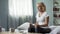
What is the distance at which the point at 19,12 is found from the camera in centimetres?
154

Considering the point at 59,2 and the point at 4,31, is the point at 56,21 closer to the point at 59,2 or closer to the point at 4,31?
the point at 59,2

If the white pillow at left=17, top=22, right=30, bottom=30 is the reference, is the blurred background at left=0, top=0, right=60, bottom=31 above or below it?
above

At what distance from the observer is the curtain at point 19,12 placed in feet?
5.01

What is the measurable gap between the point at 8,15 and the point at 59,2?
627 millimetres

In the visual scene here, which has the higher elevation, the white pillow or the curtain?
the curtain

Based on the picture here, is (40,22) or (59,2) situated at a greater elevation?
(59,2)

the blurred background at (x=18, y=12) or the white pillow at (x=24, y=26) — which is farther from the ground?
the blurred background at (x=18, y=12)

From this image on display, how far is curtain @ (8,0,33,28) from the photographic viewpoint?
60.1 inches

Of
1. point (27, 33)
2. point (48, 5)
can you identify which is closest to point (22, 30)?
point (27, 33)

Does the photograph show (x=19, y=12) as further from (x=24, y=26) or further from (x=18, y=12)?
(x=24, y=26)

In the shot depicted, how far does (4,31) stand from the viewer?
1.55m

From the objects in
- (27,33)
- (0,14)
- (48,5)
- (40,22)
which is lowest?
(27,33)

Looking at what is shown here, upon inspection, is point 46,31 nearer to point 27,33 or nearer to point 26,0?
point 27,33

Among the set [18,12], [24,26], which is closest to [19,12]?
[18,12]
